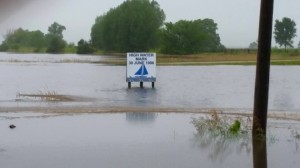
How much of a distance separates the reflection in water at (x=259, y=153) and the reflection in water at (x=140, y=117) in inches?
172

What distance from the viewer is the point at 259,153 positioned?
9977 mm

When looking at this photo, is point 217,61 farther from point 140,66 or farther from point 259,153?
point 259,153

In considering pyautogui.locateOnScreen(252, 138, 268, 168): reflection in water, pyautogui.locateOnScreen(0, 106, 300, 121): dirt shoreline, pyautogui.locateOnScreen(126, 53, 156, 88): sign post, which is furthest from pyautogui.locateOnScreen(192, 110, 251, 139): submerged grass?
pyautogui.locateOnScreen(126, 53, 156, 88): sign post

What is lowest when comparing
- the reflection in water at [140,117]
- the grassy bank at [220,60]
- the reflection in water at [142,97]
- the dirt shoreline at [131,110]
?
the grassy bank at [220,60]

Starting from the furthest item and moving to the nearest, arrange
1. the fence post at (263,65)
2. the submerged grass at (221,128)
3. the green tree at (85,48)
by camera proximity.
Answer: the green tree at (85,48) → the submerged grass at (221,128) → the fence post at (263,65)

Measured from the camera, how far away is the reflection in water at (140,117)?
14939mm

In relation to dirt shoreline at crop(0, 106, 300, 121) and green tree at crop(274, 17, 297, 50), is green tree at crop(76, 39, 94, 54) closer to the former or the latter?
green tree at crop(274, 17, 297, 50)

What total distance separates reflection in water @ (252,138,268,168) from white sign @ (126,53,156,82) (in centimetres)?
1610

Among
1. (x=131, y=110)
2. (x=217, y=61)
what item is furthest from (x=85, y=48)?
(x=131, y=110)

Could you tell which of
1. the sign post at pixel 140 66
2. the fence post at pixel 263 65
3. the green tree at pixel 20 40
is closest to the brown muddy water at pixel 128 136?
the fence post at pixel 263 65

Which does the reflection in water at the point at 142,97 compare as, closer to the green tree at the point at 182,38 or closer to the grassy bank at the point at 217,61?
the grassy bank at the point at 217,61

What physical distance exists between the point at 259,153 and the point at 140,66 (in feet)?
57.8

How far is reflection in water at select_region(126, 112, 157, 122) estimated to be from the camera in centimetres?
1494

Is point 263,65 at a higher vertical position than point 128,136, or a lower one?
higher
